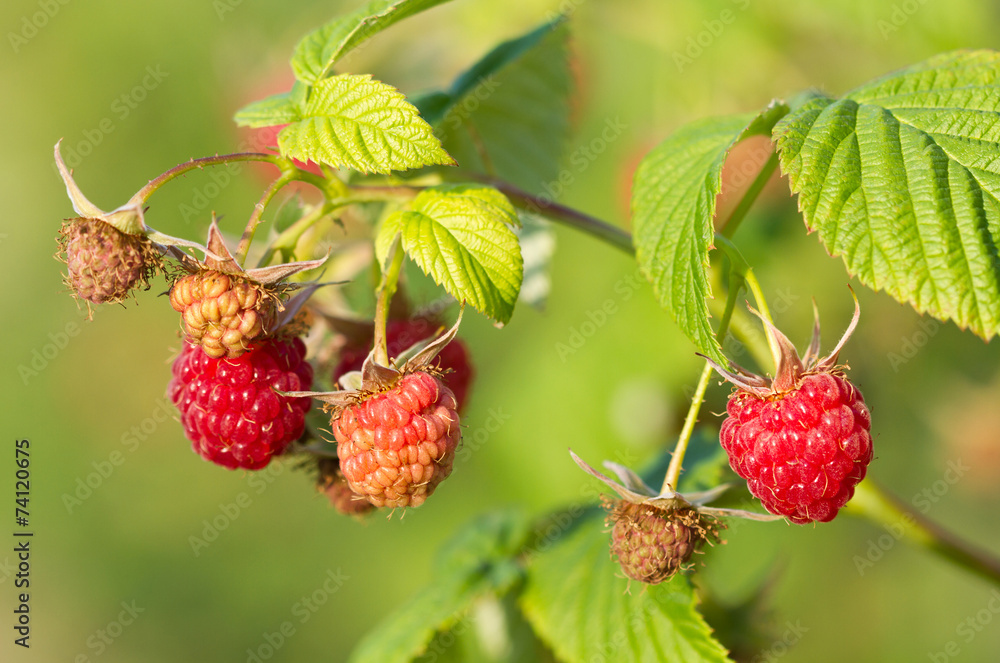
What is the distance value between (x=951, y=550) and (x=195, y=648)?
4.38m

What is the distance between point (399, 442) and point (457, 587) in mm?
837

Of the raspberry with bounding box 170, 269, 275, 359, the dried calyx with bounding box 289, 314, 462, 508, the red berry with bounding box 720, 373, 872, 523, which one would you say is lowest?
the red berry with bounding box 720, 373, 872, 523

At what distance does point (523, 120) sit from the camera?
6.55 feet

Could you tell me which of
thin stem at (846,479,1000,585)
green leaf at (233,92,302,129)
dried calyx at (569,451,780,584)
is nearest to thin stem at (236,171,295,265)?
green leaf at (233,92,302,129)

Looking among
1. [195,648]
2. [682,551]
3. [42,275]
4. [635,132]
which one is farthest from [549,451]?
[42,275]

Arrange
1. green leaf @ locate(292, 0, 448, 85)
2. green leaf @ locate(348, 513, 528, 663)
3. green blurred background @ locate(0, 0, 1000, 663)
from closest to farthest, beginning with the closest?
green leaf @ locate(292, 0, 448, 85)
green leaf @ locate(348, 513, 528, 663)
green blurred background @ locate(0, 0, 1000, 663)

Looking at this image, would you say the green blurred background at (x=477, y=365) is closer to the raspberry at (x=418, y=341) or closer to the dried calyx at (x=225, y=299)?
the raspberry at (x=418, y=341)

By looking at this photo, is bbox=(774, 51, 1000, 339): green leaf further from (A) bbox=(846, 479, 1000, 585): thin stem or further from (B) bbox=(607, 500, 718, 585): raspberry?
(A) bbox=(846, 479, 1000, 585): thin stem

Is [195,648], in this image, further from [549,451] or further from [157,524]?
[549,451]

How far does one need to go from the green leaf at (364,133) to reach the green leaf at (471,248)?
9 cm

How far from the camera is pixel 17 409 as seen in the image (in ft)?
18.8

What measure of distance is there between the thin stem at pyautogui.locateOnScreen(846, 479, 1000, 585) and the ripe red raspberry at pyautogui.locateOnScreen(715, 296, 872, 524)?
15.6 inches

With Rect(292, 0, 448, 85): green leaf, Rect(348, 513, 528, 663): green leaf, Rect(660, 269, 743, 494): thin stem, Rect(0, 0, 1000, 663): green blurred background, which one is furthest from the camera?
Rect(0, 0, 1000, 663): green blurred background

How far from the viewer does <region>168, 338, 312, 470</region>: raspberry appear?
118 cm
